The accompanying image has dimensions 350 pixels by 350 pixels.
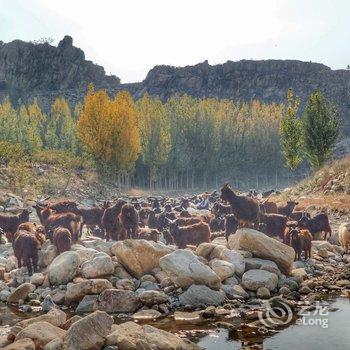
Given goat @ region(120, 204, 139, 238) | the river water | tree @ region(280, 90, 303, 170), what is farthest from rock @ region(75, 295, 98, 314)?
tree @ region(280, 90, 303, 170)

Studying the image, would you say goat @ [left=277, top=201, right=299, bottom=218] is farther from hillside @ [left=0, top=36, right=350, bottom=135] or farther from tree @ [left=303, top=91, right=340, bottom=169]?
hillside @ [left=0, top=36, right=350, bottom=135]

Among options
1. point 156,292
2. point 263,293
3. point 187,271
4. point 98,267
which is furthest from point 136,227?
point 263,293

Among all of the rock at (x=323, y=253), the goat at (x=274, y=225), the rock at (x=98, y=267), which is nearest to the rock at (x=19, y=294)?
the rock at (x=98, y=267)

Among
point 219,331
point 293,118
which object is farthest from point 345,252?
point 293,118

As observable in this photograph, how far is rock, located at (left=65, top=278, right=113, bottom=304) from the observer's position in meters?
13.4

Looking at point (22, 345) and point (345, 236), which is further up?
point (22, 345)

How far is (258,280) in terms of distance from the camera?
14336 millimetres

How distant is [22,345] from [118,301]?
13.4ft

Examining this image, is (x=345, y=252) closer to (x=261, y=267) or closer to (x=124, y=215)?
(x=261, y=267)

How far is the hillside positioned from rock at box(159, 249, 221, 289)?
11898 centimetres

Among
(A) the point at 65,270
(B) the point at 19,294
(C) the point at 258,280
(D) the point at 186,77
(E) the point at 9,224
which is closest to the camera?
(B) the point at 19,294

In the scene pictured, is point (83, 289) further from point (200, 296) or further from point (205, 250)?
point (205, 250)

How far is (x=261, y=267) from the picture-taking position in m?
15.5

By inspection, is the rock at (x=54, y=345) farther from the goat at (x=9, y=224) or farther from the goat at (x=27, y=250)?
the goat at (x=9, y=224)
